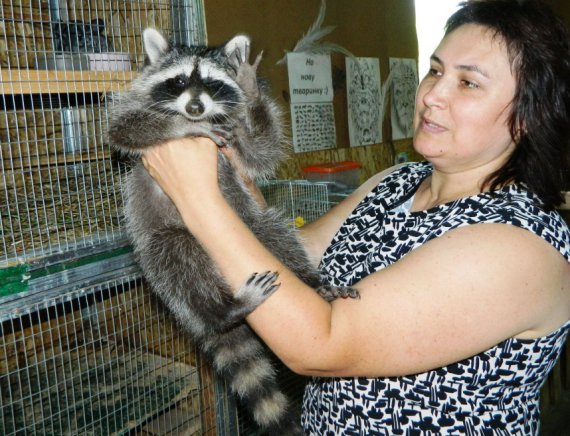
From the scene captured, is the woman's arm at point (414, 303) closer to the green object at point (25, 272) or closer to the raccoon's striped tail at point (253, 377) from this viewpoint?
the raccoon's striped tail at point (253, 377)

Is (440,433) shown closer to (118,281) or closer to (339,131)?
(118,281)

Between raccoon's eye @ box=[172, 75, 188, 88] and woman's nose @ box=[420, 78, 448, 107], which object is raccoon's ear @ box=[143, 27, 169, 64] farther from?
woman's nose @ box=[420, 78, 448, 107]

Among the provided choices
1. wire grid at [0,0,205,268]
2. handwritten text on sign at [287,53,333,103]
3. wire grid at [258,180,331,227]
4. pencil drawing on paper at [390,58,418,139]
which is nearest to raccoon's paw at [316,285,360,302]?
wire grid at [0,0,205,268]

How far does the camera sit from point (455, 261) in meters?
1.06

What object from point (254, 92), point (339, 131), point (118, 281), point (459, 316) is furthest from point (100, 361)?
point (339, 131)

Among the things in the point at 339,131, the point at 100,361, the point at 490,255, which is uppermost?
the point at 339,131

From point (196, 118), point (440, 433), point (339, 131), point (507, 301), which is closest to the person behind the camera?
point (507, 301)

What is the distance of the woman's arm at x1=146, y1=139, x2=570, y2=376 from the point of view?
1.05 metres

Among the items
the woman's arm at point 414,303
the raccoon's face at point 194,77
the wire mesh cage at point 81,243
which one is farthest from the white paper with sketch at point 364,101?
the woman's arm at point 414,303

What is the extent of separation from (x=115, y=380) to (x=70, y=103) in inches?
45.4

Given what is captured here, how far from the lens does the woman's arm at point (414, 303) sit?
41.3 inches

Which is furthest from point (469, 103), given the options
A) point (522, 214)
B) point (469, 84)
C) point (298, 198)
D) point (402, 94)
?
point (402, 94)

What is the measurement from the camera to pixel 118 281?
1.70 meters

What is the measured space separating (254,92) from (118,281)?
2.58 ft
